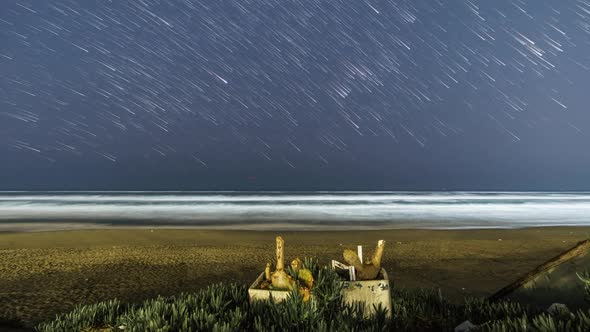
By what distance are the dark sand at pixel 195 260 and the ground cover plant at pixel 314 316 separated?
275 centimetres

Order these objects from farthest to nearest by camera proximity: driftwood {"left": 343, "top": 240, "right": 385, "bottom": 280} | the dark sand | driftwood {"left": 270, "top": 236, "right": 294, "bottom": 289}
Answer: the dark sand, driftwood {"left": 343, "top": 240, "right": 385, "bottom": 280}, driftwood {"left": 270, "top": 236, "right": 294, "bottom": 289}

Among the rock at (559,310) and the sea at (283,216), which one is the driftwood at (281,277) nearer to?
the rock at (559,310)

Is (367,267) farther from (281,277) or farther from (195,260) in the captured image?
(195,260)

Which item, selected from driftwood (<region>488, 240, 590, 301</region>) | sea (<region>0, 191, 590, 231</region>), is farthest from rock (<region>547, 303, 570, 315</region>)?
sea (<region>0, 191, 590, 231</region>)

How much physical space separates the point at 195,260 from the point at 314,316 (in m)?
8.56

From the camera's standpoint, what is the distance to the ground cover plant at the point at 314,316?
13.8 ft

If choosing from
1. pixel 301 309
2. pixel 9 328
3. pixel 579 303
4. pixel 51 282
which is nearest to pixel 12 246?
pixel 51 282

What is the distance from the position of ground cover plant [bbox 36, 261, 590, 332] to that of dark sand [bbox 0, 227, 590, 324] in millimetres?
2750

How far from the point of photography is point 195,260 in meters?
12.4

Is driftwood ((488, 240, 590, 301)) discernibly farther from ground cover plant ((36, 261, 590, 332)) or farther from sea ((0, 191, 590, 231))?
sea ((0, 191, 590, 231))

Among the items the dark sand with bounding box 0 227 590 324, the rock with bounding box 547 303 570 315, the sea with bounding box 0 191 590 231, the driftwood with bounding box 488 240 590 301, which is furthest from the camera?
the sea with bounding box 0 191 590 231

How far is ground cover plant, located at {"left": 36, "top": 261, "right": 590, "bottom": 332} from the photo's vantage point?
4.21 meters

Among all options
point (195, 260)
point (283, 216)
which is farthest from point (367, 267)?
point (283, 216)

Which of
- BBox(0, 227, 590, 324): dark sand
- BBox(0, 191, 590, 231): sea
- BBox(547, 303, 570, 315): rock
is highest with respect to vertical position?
BBox(0, 191, 590, 231): sea
